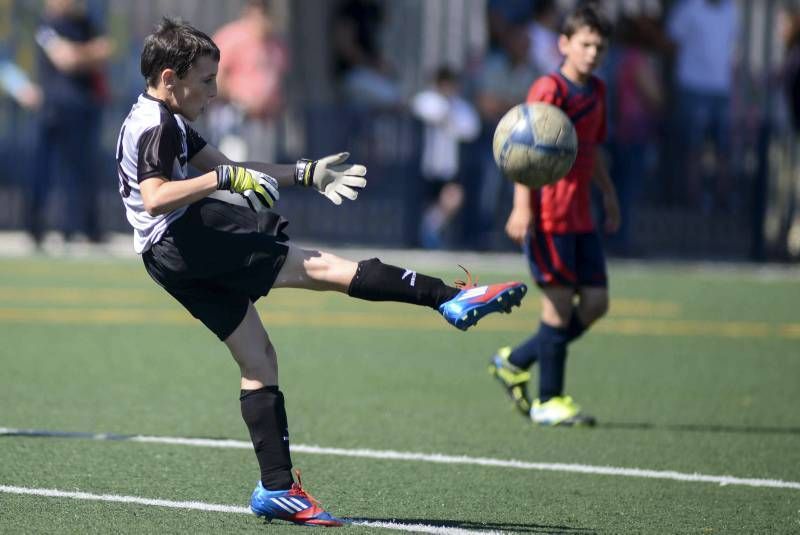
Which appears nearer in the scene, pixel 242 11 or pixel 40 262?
pixel 40 262

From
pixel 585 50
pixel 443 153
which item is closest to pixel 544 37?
pixel 443 153

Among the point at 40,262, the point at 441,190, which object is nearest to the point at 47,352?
the point at 40,262

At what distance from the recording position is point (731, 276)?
17.0 m

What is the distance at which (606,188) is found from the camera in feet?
28.5

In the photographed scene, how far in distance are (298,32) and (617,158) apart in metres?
5.97

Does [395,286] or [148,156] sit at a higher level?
[148,156]

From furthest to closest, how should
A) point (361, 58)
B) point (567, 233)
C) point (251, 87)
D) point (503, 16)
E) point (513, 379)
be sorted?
point (361, 58) → point (503, 16) → point (251, 87) → point (513, 379) → point (567, 233)

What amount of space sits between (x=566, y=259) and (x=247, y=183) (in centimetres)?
325

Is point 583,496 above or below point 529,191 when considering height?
below

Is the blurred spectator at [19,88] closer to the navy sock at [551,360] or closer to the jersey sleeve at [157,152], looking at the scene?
the navy sock at [551,360]

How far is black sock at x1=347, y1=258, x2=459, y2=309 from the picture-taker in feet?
18.7

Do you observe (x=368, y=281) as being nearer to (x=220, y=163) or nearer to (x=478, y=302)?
(x=478, y=302)

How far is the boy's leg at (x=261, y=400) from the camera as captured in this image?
5766 millimetres

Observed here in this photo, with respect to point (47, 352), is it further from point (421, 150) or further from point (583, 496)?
point (421, 150)
